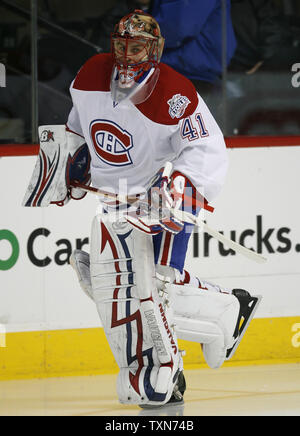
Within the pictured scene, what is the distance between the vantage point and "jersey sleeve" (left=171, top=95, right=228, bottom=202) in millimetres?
3299

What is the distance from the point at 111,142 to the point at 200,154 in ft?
0.95

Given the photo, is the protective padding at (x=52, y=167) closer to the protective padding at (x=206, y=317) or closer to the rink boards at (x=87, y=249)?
the protective padding at (x=206, y=317)

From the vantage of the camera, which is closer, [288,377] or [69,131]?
[69,131]

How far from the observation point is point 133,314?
3.45 meters

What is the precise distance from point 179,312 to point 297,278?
0.95 metres

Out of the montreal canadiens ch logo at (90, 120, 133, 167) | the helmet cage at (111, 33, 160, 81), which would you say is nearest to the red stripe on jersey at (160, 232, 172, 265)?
the montreal canadiens ch logo at (90, 120, 133, 167)

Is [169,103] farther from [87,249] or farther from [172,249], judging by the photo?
[87,249]

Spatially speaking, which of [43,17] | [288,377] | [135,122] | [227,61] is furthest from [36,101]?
[288,377]

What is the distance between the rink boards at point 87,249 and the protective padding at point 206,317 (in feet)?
2.25

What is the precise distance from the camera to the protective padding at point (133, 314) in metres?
3.41

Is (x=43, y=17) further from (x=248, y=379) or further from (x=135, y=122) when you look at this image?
(x=248, y=379)

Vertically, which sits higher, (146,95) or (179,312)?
(146,95)

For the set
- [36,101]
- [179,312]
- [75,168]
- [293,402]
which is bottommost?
[293,402]

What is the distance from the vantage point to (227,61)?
14.7 ft
